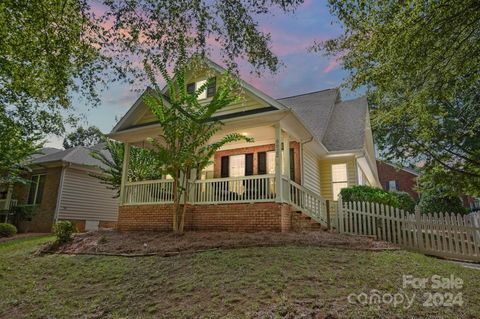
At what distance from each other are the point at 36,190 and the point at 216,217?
13.2 m

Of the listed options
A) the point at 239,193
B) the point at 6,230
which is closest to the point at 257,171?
the point at 239,193

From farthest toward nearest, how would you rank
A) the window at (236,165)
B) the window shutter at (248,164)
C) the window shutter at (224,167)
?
the window shutter at (224,167) → the window at (236,165) → the window shutter at (248,164)

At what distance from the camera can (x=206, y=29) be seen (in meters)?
5.52

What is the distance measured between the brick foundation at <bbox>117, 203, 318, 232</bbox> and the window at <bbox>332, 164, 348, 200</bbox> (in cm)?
513

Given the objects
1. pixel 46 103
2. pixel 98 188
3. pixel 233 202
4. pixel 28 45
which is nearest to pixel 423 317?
pixel 233 202

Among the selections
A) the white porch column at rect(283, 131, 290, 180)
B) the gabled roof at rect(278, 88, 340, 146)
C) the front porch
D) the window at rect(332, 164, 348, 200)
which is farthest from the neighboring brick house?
the white porch column at rect(283, 131, 290, 180)

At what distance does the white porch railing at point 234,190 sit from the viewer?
32.2 feet

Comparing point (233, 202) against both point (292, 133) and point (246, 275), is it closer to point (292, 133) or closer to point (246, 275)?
point (292, 133)

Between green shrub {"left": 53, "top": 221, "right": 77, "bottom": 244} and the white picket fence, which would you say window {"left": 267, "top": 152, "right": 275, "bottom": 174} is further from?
green shrub {"left": 53, "top": 221, "right": 77, "bottom": 244}

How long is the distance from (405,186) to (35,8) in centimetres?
3517

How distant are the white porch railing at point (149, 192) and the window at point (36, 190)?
8547 millimetres

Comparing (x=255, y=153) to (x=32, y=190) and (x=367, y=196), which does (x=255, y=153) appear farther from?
(x=32, y=190)

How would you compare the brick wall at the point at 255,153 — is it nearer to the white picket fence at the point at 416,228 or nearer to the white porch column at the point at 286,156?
the white porch column at the point at 286,156

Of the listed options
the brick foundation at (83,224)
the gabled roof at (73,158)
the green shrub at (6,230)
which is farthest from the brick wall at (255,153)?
the green shrub at (6,230)
